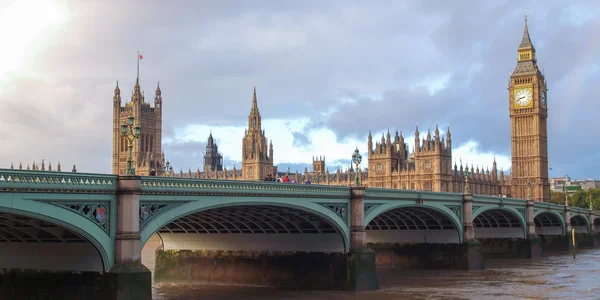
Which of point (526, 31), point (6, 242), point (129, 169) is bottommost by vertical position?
point (6, 242)

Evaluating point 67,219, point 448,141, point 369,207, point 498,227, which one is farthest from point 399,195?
point 448,141

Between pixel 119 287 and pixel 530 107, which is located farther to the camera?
pixel 530 107

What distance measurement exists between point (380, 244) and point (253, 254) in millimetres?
17477

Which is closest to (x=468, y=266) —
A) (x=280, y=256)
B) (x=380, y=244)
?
(x=380, y=244)

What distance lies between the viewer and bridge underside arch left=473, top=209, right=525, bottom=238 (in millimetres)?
70312

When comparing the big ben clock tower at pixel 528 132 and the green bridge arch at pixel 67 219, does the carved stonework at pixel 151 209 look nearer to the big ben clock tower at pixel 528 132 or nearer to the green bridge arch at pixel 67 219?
the green bridge arch at pixel 67 219

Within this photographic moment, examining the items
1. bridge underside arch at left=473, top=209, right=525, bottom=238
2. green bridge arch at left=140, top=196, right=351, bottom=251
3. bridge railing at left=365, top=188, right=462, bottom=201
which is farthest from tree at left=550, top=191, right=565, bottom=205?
A: green bridge arch at left=140, top=196, right=351, bottom=251

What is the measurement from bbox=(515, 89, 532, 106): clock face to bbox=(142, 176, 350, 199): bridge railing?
91.2 meters

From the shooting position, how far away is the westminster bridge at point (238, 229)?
25.8m

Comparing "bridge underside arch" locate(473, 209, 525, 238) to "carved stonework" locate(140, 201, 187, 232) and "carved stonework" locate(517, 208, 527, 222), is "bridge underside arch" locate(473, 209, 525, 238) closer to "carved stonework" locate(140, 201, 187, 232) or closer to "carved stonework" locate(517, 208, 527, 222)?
"carved stonework" locate(517, 208, 527, 222)

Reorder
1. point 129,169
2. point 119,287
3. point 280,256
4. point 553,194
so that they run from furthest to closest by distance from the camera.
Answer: point 553,194 → point 280,256 → point 129,169 → point 119,287

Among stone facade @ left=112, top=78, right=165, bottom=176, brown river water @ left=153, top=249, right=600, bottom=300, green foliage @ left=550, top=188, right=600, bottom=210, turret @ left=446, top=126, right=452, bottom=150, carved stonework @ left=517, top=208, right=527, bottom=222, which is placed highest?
stone facade @ left=112, top=78, right=165, bottom=176

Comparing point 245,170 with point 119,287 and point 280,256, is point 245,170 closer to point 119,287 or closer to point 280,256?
point 280,256

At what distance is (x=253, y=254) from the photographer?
4281cm
